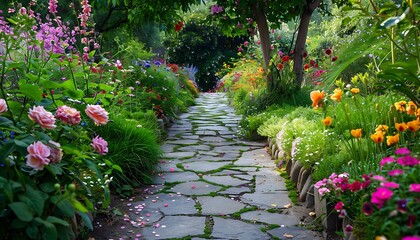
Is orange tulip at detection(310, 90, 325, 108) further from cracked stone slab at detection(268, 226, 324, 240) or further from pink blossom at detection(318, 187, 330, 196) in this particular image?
cracked stone slab at detection(268, 226, 324, 240)

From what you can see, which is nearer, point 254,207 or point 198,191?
point 254,207

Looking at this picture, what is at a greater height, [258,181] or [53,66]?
[53,66]

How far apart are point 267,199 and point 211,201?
1.39 feet

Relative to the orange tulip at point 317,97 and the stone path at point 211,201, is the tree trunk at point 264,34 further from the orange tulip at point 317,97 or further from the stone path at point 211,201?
the orange tulip at point 317,97

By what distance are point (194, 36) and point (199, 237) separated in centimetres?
1449

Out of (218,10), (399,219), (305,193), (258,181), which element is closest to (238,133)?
(218,10)

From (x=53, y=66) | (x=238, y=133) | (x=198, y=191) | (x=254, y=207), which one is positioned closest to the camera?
(x=254, y=207)

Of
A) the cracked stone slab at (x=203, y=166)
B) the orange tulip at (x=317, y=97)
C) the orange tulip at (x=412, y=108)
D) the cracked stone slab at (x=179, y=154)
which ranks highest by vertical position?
the orange tulip at (x=317, y=97)

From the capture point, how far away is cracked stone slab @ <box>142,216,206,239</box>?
282cm

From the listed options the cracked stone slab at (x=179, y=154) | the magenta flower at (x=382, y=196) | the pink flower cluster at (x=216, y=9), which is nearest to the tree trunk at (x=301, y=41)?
the pink flower cluster at (x=216, y=9)

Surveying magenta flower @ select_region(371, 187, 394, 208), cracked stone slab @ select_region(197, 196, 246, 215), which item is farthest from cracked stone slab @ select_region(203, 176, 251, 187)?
magenta flower @ select_region(371, 187, 394, 208)

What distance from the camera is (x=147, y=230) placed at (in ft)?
9.56

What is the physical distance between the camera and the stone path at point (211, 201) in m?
2.88

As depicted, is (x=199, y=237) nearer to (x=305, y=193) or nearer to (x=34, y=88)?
(x=305, y=193)
